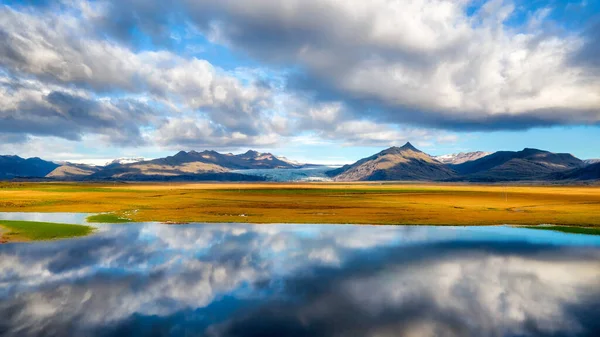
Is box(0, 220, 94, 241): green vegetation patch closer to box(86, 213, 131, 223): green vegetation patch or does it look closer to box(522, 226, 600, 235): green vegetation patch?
box(86, 213, 131, 223): green vegetation patch

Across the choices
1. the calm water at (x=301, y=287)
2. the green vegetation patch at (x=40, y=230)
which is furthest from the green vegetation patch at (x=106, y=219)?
the calm water at (x=301, y=287)

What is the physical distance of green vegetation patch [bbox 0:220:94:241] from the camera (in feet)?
172

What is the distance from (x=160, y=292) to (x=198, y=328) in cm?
811

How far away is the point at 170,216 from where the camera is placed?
80.2 metres

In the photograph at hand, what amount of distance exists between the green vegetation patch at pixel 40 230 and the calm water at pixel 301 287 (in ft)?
17.9

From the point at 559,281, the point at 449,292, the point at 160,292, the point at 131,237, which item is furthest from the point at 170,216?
the point at 559,281

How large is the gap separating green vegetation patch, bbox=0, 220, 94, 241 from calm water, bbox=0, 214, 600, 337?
547 centimetres

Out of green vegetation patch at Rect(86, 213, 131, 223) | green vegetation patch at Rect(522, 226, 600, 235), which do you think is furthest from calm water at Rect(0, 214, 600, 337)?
green vegetation patch at Rect(86, 213, 131, 223)

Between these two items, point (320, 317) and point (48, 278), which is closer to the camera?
point (320, 317)

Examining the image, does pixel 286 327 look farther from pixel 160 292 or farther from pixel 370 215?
pixel 370 215

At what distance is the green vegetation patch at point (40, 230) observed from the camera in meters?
52.5

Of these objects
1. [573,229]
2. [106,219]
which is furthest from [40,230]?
[573,229]

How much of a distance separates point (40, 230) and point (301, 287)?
48.1 metres

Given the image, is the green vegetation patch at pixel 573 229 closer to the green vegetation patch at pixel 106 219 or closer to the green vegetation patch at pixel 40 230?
the green vegetation patch at pixel 40 230
